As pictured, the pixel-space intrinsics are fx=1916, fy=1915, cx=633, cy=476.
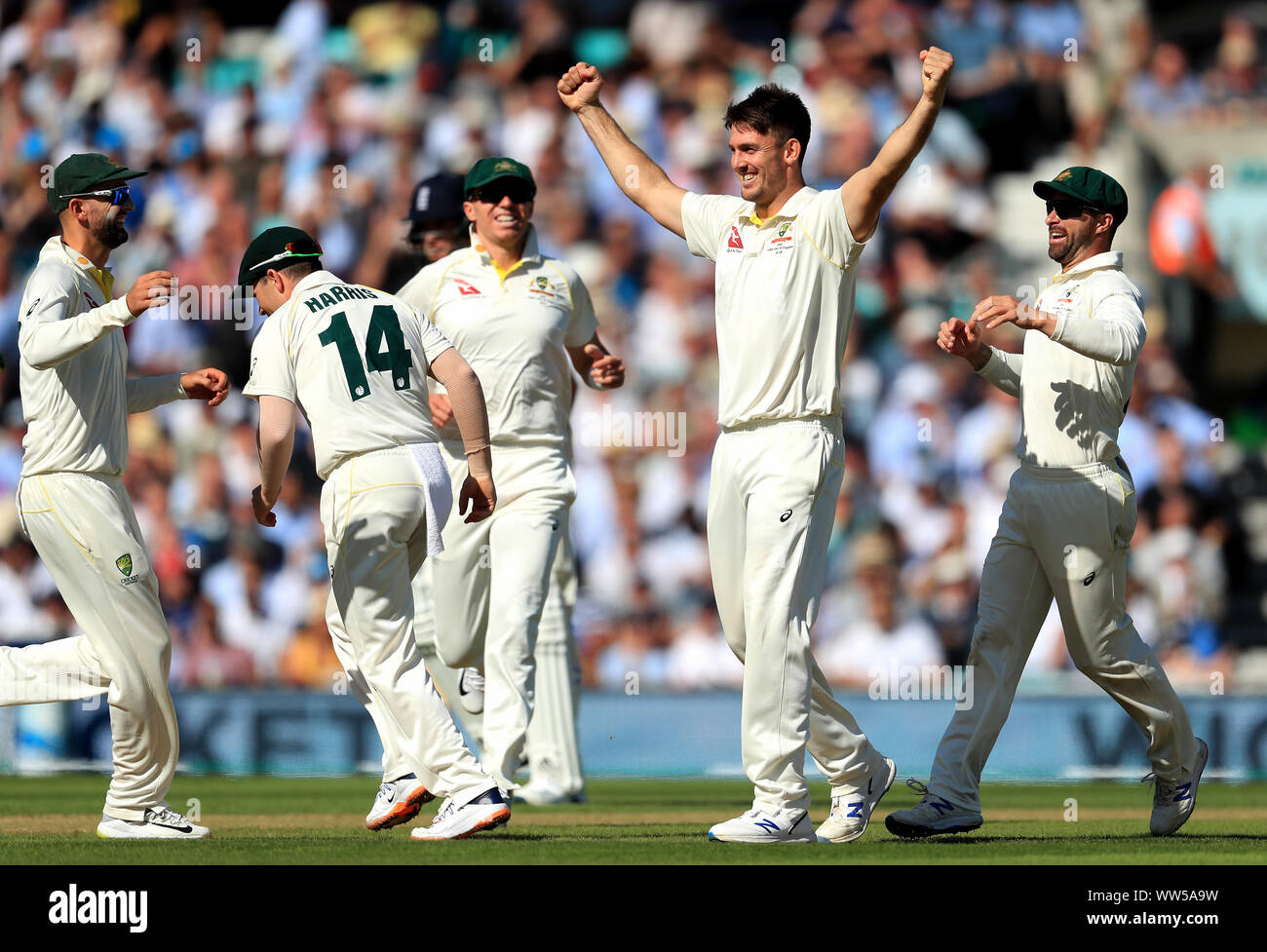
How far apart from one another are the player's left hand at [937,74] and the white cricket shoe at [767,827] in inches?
101

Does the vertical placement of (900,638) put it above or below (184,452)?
below

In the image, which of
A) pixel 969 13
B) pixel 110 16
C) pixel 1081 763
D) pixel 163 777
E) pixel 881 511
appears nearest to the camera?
pixel 163 777

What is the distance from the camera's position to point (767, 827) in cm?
688

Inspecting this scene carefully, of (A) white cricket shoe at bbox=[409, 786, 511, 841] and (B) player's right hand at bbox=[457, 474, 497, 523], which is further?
(B) player's right hand at bbox=[457, 474, 497, 523]

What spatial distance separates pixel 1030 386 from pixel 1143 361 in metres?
8.29

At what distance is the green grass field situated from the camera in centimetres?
657

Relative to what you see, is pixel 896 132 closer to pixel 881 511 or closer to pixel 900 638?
pixel 900 638

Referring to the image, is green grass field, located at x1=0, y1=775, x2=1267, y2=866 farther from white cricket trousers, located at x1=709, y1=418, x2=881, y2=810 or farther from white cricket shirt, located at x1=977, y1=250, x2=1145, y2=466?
white cricket shirt, located at x1=977, y1=250, x2=1145, y2=466

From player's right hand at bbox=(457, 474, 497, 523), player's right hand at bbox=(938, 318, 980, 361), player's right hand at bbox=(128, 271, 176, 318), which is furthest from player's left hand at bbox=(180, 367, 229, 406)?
player's right hand at bbox=(938, 318, 980, 361)

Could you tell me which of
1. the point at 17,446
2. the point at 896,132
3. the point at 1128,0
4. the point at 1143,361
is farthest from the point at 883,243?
the point at 896,132

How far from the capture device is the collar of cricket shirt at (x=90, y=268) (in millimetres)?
7508

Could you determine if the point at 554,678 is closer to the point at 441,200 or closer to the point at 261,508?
the point at 441,200

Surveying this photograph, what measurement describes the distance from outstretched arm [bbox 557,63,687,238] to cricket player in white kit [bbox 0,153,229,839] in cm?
175

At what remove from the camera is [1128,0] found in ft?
59.6
